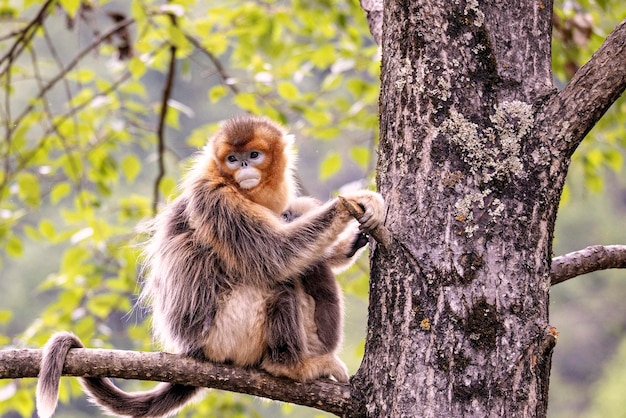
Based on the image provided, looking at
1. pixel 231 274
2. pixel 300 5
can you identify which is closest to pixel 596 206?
pixel 300 5

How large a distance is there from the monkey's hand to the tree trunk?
1.4 inches

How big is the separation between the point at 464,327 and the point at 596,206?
19.2 meters

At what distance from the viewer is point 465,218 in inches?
73.1

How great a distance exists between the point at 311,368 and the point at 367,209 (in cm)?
63

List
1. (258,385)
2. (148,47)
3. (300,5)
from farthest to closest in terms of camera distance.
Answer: (300,5) < (148,47) < (258,385)

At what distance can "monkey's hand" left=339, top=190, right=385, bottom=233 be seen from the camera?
6.42ft

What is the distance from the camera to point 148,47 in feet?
14.0

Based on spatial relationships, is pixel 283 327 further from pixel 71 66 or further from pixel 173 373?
pixel 71 66

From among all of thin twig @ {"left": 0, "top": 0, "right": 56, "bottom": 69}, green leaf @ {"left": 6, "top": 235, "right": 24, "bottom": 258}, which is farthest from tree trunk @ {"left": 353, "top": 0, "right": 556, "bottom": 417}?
green leaf @ {"left": 6, "top": 235, "right": 24, "bottom": 258}

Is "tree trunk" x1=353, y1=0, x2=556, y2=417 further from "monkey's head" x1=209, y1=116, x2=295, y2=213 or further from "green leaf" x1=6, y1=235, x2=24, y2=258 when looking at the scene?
"green leaf" x1=6, y1=235, x2=24, y2=258

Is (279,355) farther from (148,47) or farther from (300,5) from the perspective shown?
(300,5)

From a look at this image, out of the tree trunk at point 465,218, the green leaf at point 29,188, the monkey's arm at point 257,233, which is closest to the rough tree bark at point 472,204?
the tree trunk at point 465,218

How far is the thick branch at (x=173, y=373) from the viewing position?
80.1 inches

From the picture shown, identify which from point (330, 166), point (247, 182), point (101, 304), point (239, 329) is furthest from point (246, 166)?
point (101, 304)
